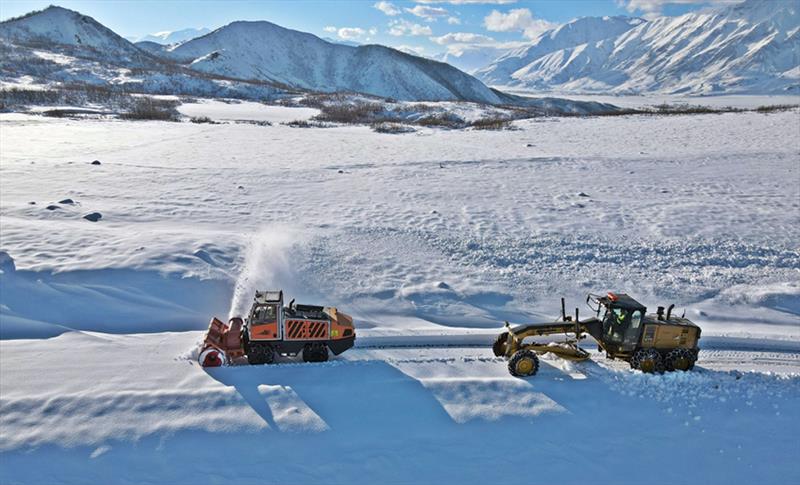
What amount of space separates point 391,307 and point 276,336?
12.5ft

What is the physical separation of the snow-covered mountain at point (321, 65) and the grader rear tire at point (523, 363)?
369 ft

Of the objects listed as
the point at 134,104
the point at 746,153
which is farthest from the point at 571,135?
the point at 134,104

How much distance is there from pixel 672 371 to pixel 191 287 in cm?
1138

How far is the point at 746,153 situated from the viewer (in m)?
29.3

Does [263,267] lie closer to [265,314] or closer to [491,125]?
[265,314]

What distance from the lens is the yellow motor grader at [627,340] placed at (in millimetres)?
9086

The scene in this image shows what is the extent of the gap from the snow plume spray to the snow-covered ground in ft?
0.26

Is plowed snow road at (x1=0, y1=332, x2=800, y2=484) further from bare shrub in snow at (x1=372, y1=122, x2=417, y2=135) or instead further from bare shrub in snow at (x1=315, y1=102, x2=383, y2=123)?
bare shrub in snow at (x1=315, y1=102, x2=383, y2=123)

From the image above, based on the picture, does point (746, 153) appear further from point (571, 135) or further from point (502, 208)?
point (502, 208)

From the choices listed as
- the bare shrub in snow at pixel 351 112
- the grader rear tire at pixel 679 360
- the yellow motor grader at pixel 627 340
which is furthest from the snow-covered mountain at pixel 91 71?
the grader rear tire at pixel 679 360

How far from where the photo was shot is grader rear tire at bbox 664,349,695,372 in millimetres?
9141

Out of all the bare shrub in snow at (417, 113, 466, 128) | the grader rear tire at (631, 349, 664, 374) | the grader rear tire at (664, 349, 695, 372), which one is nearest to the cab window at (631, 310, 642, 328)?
the grader rear tire at (631, 349, 664, 374)

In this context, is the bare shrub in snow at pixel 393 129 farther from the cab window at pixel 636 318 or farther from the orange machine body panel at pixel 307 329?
the cab window at pixel 636 318

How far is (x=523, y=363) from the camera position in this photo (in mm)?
9023
